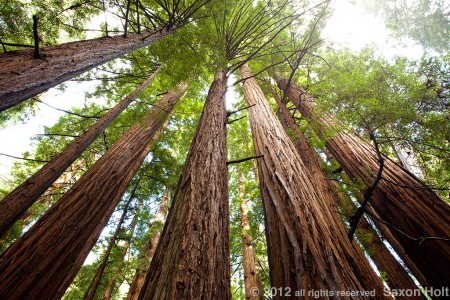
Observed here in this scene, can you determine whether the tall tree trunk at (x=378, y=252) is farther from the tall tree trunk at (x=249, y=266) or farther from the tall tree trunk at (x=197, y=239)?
the tall tree trunk at (x=249, y=266)

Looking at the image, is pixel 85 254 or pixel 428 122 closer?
pixel 428 122

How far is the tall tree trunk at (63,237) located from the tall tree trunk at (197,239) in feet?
7.13

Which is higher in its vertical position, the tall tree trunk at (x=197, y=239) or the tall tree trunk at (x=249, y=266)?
the tall tree trunk at (x=249, y=266)

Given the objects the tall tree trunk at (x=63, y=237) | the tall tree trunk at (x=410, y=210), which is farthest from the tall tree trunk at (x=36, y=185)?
the tall tree trunk at (x=410, y=210)

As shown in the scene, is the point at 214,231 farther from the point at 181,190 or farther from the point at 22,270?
the point at 22,270

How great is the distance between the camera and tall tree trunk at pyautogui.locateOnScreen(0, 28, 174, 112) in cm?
167

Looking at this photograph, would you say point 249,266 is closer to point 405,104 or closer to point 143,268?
point 143,268

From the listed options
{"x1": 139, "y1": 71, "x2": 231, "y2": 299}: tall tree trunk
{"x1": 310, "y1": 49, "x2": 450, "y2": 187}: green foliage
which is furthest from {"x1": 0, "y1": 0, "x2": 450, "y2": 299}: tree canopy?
{"x1": 139, "y1": 71, "x2": 231, "y2": 299}: tall tree trunk

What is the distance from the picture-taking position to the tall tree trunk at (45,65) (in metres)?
1.67

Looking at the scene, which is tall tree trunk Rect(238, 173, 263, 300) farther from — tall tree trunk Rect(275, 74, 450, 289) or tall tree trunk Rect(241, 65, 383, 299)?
tall tree trunk Rect(241, 65, 383, 299)

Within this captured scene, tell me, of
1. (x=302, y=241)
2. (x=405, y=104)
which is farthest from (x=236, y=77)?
(x=302, y=241)

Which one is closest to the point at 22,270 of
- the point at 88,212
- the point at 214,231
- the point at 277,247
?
the point at 88,212

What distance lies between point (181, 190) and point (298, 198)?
1.14 m

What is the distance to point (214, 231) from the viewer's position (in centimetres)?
177
